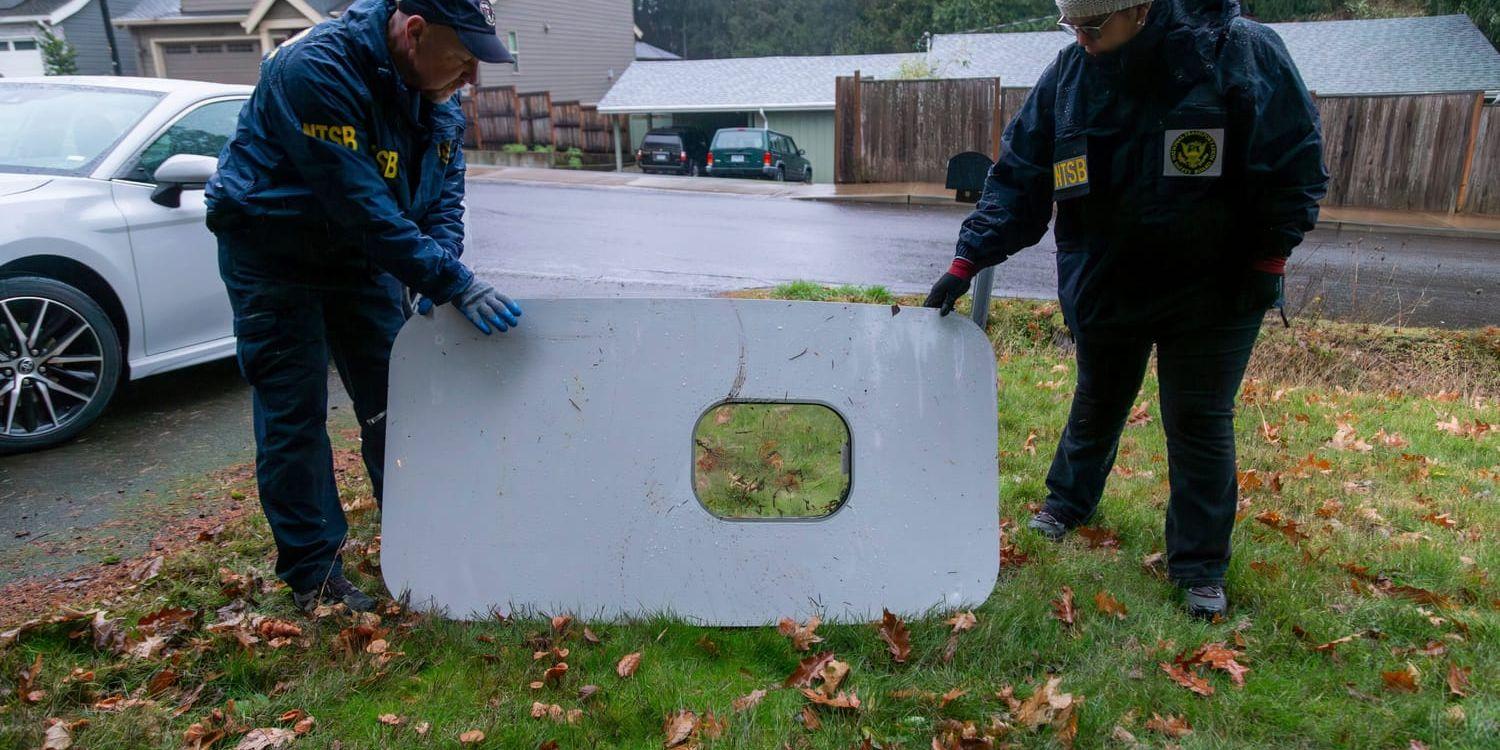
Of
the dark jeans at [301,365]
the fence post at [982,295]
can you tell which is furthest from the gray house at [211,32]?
the fence post at [982,295]

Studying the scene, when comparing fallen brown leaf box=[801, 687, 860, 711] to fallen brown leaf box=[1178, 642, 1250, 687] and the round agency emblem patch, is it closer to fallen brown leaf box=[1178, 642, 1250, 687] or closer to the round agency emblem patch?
fallen brown leaf box=[1178, 642, 1250, 687]

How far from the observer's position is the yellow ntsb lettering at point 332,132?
2477 mm

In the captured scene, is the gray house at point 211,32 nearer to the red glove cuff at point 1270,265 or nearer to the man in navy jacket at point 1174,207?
the man in navy jacket at point 1174,207

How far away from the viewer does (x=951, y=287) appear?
2967 mm

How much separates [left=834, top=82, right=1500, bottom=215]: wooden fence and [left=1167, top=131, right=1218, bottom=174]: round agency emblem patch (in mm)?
13968

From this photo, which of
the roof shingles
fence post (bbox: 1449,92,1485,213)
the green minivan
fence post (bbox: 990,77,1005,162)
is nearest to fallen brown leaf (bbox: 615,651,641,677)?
fence post (bbox: 990,77,1005,162)

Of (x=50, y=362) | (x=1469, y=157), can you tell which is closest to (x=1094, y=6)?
(x=50, y=362)

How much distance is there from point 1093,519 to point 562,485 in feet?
6.59

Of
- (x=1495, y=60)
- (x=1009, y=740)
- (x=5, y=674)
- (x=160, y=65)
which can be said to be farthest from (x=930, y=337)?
(x=160, y=65)

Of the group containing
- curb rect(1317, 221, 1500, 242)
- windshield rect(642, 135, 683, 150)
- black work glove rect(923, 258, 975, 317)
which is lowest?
curb rect(1317, 221, 1500, 242)

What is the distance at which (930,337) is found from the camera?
9.48 ft

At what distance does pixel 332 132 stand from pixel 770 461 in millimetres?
2161

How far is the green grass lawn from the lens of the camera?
7.72ft

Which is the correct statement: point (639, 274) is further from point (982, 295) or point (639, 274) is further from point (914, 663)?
point (914, 663)
